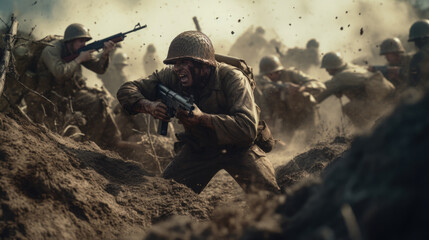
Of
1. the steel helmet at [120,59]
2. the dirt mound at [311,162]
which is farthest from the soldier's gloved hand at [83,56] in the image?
the steel helmet at [120,59]

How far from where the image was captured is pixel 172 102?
3.60m

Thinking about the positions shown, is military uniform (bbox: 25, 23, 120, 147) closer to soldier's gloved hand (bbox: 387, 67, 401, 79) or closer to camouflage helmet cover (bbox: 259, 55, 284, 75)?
camouflage helmet cover (bbox: 259, 55, 284, 75)

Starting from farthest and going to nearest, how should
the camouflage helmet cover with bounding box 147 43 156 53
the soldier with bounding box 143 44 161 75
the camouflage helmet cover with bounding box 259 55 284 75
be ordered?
1. the camouflage helmet cover with bounding box 147 43 156 53
2. the soldier with bounding box 143 44 161 75
3. the camouflage helmet cover with bounding box 259 55 284 75

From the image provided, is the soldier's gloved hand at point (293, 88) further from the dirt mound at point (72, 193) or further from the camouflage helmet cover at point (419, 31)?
the dirt mound at point (72, 193)

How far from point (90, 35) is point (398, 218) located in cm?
689

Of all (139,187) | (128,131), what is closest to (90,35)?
(128,131)

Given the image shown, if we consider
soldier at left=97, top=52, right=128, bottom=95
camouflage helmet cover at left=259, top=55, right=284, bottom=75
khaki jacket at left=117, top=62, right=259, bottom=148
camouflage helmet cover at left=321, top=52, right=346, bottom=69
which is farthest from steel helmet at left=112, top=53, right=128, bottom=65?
khaki jacket at left=117, top=62, right=259, bottom=148

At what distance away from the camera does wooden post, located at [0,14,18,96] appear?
3.65 meters

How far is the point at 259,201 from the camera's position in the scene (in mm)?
1709

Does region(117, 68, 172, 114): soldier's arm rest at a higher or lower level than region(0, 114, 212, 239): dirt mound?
higher

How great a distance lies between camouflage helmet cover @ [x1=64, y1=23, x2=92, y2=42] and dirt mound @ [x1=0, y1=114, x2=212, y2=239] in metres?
3.44

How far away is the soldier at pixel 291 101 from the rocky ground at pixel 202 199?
478 centimetres

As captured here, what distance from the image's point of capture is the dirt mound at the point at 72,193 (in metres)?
2.39

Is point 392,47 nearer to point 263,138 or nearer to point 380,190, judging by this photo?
point 263,138
